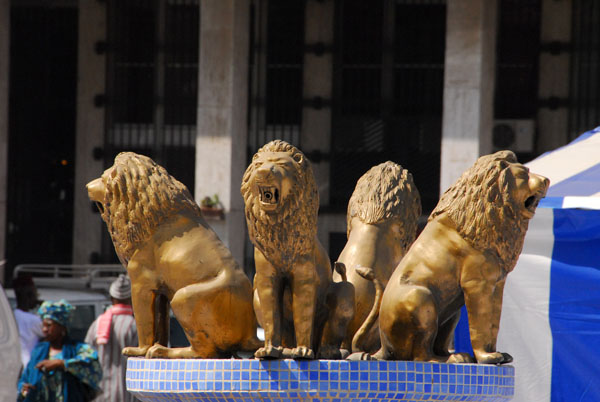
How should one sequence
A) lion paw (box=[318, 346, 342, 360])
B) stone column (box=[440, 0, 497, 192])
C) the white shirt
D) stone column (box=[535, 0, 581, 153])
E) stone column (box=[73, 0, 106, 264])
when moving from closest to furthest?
lion paw (box=[318, 346, 342, 360]) → the white shirt → stone column (box=[440, 0, 497, 192]) → stone column (box=[535, 0, 581, 153]) → stone column (box=[73, 0, 106, 264])

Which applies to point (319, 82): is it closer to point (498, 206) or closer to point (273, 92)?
point (273, 92)

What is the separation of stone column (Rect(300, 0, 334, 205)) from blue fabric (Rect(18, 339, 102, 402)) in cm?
863

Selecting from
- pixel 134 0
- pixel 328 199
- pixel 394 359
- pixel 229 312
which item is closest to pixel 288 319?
pixel 229 312

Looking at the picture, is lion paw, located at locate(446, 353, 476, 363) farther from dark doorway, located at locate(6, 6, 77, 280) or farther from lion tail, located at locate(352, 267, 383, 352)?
dark doorway, located at locate(6, 6, 77, 280)

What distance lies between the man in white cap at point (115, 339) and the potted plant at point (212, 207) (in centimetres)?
444

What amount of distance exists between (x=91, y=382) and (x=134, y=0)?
33.4 ft

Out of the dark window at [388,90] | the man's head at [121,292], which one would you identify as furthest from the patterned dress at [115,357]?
the dark window at [388,90]

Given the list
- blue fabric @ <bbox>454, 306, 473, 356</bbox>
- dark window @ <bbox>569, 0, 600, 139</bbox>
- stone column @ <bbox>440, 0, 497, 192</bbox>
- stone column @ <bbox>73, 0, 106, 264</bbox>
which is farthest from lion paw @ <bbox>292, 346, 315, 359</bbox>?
stone column @ <bbox>73, 0, 106, 264</bbox>

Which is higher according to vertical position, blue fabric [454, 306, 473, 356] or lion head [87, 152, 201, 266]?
lion head [87, 152, 201, 266]

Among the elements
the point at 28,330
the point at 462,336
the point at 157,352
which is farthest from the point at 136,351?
the point at 28,330

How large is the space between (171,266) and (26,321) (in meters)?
6.12

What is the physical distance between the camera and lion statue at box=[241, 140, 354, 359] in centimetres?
391

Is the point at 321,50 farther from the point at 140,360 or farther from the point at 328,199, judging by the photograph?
the point at 140,360

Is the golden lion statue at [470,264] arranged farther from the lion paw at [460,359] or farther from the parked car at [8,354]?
the parked car at [8,354]
